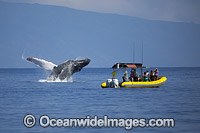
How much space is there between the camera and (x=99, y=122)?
20.0 m

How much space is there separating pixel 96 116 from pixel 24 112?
4590 millimetres

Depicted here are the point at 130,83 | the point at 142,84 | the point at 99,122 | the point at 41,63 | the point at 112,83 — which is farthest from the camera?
the point at 41,63

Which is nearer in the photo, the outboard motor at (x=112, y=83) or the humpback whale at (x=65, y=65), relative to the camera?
the outboard motor at (x=112, y=83)

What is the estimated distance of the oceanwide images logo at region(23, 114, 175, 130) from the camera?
761 inches

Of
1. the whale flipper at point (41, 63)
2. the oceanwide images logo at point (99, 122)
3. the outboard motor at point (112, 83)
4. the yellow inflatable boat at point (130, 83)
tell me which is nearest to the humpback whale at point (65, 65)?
the whale flipper at point (41, 63)

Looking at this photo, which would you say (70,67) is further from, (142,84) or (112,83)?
(142,84)

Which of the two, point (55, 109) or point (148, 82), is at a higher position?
point (148, 82)

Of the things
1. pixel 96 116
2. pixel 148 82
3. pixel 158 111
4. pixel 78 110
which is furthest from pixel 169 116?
pixel 148 82

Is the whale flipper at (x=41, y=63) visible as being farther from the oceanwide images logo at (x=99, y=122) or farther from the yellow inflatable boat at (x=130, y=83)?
the oceanwide images logo at (x=99, y=122)

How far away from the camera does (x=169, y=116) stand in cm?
2228

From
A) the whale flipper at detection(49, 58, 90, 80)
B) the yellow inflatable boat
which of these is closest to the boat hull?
the yellow inflatable boat

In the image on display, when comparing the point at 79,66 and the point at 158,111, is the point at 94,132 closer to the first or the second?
the point at 158,111

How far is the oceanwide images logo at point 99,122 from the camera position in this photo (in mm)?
19328

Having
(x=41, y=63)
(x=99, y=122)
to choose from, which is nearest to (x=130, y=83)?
(x=41, y=63)
